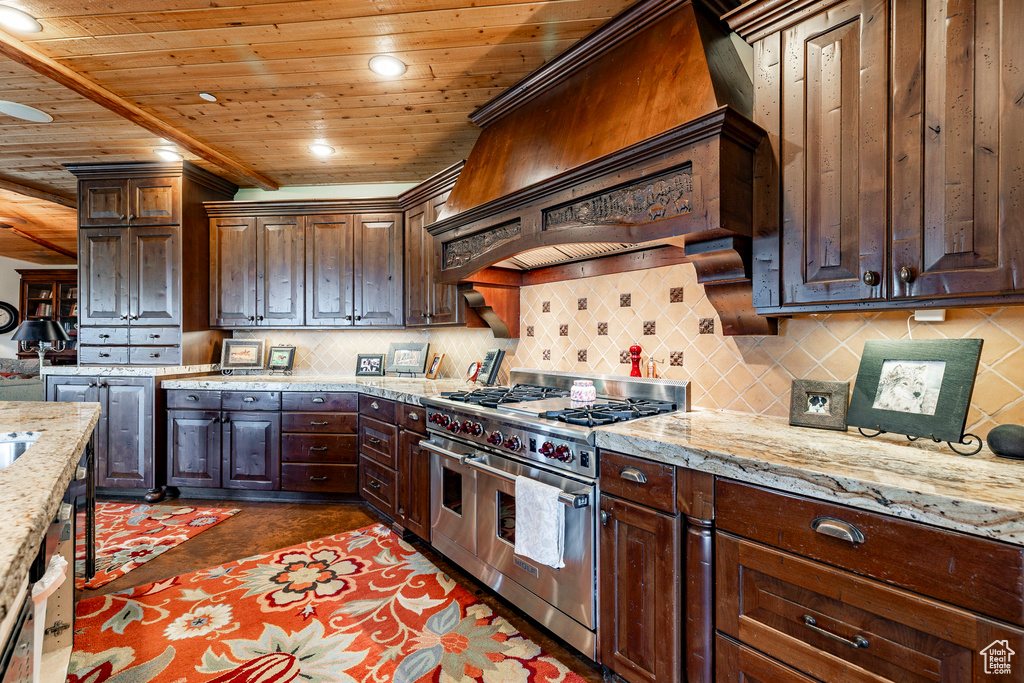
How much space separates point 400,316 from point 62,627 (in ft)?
8.93

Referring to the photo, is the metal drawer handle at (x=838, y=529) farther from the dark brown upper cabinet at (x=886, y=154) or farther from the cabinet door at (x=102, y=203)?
the cabinet door at (x=102, y=203)

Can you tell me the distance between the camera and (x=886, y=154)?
1.36 m

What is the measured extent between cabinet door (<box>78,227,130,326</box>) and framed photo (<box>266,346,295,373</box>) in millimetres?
1088

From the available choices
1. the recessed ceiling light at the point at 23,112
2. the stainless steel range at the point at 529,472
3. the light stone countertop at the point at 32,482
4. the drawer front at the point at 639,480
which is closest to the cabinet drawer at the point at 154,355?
the recessed ceiling light at the point at 23,112

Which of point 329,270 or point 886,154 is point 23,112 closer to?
point 329,270

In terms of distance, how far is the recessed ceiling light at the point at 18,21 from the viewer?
6.63 ft

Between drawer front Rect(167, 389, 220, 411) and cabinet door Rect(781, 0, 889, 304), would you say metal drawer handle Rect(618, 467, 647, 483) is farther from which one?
drawer front Rect(167, 389, 220, 411)

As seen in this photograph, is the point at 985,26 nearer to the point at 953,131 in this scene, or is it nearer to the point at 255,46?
the point at 953,131

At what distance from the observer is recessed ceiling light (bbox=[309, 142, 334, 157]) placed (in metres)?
3.43

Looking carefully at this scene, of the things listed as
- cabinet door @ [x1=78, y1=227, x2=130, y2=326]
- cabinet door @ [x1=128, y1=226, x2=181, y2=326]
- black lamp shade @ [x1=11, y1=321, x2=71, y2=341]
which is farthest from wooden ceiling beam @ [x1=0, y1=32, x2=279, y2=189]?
black lamp shade @ [x1=11, y1=321, x2=71, y2=341]

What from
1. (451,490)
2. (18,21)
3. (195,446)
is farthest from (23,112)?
(451,490)

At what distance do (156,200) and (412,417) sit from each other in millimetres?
2951

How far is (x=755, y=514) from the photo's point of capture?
1.25 metres

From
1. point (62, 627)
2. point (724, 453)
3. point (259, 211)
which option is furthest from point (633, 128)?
point (259, 211)
